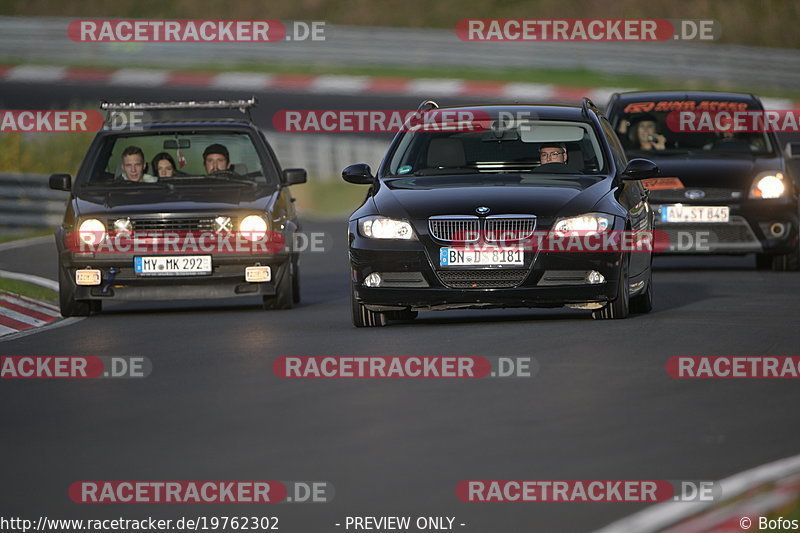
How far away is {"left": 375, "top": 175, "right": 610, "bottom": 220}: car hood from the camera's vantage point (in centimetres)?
1284

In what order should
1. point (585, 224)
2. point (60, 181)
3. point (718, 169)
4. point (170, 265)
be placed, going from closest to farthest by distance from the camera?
point (585, 224), point (170, 265), point (60, 181), point (718, 169)

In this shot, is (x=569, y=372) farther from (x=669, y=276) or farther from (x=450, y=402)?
(x=669, y=276)

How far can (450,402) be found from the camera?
30.9 feet

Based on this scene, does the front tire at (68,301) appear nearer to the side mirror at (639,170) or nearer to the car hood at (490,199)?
the car hood at (490,199)

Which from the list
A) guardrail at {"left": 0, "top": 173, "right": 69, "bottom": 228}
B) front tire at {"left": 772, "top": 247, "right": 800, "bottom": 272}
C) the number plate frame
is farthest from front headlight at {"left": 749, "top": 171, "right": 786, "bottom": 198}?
guardrail at {"left": 0, "top": 173, "right": 69, "bottom": 228}

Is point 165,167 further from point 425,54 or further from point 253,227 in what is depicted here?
point 425,54

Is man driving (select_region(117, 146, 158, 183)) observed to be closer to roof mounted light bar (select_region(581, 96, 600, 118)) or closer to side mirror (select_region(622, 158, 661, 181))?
roof mounted light bar (select_region(581, 96, 600, 118))

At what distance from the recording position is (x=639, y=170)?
13633 millimetres

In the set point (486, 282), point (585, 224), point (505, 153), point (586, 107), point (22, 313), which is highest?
point (586, 107)

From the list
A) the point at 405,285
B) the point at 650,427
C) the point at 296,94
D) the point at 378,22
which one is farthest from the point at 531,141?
the point at 378,22

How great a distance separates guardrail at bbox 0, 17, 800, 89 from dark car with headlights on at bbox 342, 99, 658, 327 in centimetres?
2872

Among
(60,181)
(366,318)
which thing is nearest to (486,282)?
(366,318)

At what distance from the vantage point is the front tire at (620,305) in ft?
42.8

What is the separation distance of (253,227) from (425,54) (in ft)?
98.5
